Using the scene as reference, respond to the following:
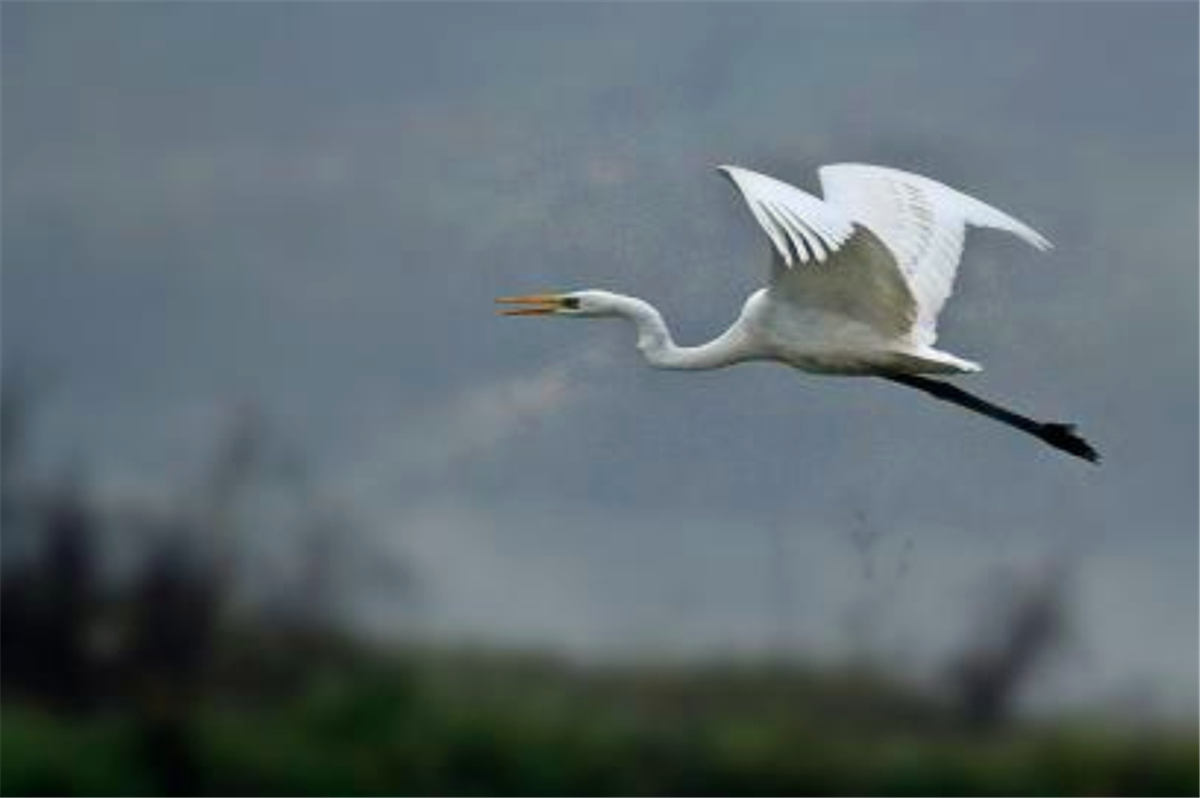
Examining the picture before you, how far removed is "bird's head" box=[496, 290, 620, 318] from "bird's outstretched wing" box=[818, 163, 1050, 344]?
1.56 feet

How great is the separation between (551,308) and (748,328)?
0.49 metres

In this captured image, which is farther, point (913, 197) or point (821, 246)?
point (913, 197)

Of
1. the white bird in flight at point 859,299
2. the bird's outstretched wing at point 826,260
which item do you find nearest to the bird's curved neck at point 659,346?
the white bird in flight at point 859,299

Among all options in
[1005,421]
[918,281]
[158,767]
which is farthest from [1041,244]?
[158,767]

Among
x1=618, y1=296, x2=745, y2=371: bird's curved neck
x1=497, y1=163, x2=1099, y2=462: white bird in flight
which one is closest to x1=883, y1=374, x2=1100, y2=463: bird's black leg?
x1=497, y1=163, x2=1099, y2=462: white bird in flight

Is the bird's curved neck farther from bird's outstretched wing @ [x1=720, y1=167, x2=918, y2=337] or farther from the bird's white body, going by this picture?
bird's outstretched wing @ [x1=720, y1=167, x2=918, y2=337]

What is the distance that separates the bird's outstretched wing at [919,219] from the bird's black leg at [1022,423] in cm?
46

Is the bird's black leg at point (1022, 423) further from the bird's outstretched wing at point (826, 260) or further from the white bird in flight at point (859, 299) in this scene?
the bird's outstretched wing at point (826, 260)

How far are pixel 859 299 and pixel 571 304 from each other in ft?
2.30

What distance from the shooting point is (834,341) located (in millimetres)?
6914

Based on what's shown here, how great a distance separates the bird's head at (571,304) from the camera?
7184 mm

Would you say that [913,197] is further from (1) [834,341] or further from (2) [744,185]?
(2) [744,185]

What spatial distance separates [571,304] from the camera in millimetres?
7273

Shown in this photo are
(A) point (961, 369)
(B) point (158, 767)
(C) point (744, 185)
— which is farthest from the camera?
(B) point (158, 767)
